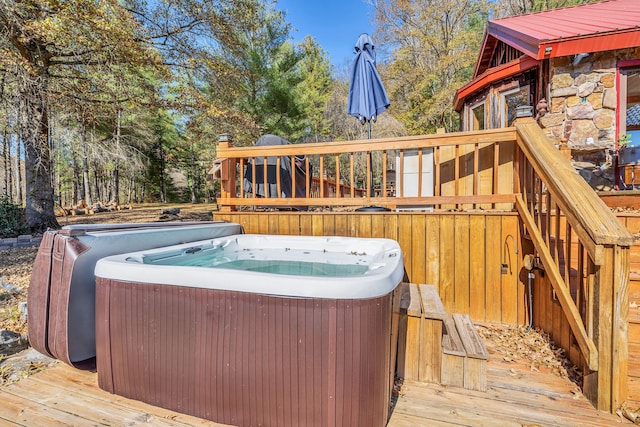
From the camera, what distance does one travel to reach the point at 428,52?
11539 millimetres

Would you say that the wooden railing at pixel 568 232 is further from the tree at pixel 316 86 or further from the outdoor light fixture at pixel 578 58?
the tree at pixel 316 86

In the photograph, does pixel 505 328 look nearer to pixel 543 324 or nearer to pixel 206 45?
pixel 543 324

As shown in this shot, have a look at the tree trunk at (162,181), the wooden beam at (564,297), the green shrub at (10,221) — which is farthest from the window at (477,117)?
the tree trunk at (162,181)

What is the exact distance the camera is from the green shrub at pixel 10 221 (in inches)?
231

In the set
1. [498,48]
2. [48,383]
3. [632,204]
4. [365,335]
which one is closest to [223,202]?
[48,383]

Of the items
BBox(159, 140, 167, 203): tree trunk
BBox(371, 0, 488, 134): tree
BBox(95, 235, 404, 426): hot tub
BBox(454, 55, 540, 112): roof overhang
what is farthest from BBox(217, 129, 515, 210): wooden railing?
BBox(159, 140, 167, 203): tree trunk

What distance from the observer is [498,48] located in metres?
6.50

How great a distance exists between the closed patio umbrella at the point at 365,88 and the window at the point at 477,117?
307 centimetres

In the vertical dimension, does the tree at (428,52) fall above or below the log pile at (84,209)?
above

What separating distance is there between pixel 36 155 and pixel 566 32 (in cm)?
908

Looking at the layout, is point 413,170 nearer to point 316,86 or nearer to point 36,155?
point 36,155

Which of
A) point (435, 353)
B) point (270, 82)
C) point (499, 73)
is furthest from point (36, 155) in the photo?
point (499, 73)

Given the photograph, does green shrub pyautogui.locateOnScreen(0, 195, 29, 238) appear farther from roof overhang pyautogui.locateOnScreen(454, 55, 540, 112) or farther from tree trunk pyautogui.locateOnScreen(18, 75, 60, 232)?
roof overhang pyautogui.locateOnScreen(454, 55, 540, 112)

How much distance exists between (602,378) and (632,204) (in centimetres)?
253
